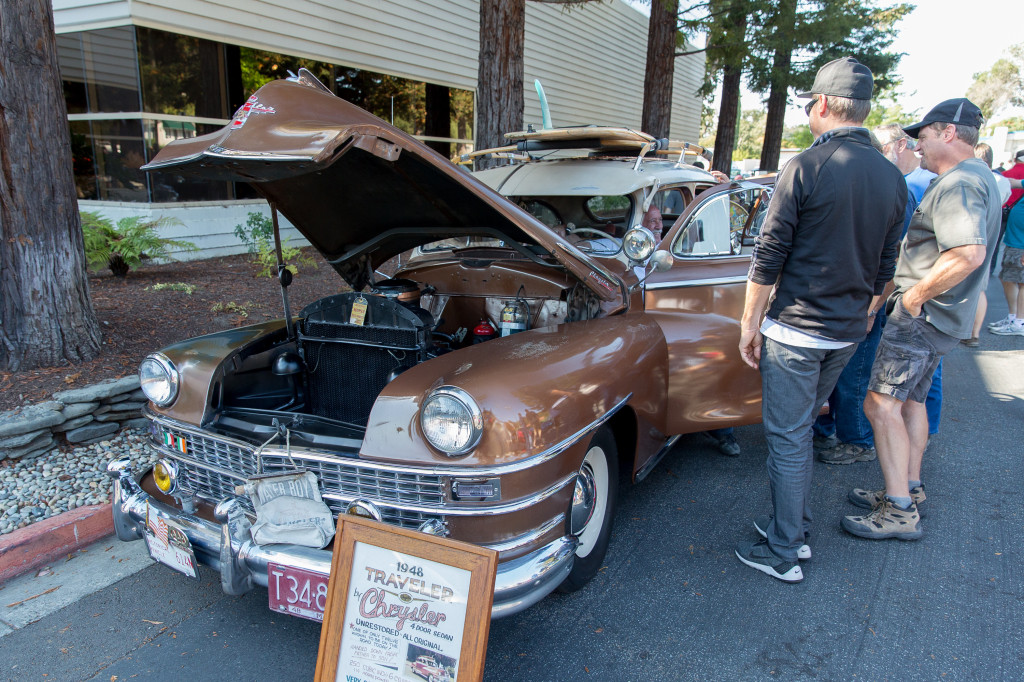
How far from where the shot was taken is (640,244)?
125 inches

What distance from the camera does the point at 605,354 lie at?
2.69 metres

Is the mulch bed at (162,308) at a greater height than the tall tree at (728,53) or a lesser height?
lesser

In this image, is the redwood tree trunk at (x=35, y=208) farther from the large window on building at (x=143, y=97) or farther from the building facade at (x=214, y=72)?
the large window on building at (x=143, y=97)

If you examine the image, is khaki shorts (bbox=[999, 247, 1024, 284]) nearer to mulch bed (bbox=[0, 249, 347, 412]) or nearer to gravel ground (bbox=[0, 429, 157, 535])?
mulch bed (bbox=[0, 249, 347, 412])

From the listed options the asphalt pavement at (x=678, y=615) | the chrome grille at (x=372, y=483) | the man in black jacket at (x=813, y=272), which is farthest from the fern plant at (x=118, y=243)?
the man in black jacket at (x=813, y=272)

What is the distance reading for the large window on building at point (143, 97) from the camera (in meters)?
7.50

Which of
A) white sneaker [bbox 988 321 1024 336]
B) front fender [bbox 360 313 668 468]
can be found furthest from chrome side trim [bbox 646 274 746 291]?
A: white sneaker [bbox 988 321 1024 336]

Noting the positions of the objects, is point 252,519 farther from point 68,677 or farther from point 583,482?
point 583,482

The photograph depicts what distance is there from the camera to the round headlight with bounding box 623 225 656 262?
3.17 m

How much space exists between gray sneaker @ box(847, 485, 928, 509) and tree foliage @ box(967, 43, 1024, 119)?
70.9m

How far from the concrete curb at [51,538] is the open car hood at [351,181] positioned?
1751 mm

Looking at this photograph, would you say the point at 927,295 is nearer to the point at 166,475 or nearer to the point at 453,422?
the point at 453,422

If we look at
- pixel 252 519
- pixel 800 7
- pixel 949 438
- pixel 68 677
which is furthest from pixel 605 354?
pixel 800 7

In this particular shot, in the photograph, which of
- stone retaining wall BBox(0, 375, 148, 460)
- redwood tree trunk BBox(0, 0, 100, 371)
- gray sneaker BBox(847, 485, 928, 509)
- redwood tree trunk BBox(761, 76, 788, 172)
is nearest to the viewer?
gray sneaker BBox(847, 485, 928, 509)
